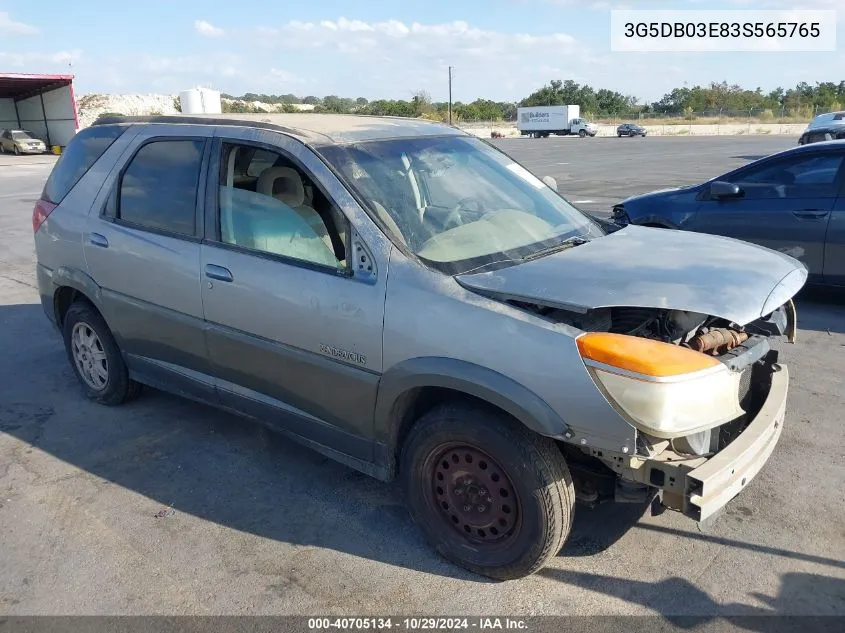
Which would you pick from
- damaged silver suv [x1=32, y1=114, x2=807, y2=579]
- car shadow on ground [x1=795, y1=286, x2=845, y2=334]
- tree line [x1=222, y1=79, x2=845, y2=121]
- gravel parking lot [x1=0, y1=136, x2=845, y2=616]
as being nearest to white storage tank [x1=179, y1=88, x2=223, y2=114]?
damaged silver suv [x1=32, y1=114, x2=807, y2=579]

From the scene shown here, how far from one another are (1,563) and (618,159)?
27696mm

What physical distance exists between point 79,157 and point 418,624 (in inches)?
150

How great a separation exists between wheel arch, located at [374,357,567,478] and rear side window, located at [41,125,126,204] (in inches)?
109

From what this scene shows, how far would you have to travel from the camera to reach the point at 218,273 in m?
3.59

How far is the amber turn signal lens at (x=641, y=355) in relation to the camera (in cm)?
238

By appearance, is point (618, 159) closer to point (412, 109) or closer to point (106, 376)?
point (106, 376)

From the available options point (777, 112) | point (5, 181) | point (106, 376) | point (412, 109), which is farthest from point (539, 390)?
point (777, 112)

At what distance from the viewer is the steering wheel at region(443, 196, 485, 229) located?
3379mm

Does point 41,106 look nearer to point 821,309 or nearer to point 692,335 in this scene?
point 821,309

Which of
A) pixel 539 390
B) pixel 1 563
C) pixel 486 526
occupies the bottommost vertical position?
pixel 1 563

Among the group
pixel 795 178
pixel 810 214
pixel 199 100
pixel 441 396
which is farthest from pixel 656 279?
pixel 199 100

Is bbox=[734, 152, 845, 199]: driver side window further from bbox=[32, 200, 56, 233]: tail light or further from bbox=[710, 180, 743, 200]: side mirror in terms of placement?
bbox=[32, 200, 56, 233]: tail light

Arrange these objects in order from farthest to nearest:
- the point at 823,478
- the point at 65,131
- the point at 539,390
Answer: the point at 65,131 → the point at 823,478 → the point at 539,390

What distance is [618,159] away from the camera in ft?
91.5
